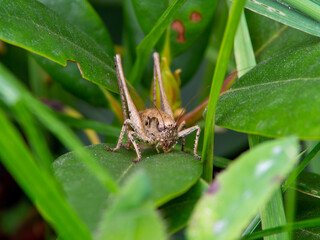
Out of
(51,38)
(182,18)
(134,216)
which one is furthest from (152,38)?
(134,216)

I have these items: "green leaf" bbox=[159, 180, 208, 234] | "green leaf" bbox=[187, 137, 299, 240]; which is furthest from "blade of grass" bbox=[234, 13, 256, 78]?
"green leaf" bbox=[187, 137, 299, 240]

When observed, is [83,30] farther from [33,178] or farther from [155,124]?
[33,178]

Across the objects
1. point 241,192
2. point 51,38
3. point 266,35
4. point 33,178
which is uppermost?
point 51,38

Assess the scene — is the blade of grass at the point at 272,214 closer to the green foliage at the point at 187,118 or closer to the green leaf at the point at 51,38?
the green foliage at the point at 187,118

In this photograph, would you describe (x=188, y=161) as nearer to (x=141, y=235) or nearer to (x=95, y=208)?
(x=95, y=208)

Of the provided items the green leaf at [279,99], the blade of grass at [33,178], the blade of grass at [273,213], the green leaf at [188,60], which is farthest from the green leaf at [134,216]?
the green leaf at [188,60]

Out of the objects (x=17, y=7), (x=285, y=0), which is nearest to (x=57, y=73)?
(x=17, y=7)

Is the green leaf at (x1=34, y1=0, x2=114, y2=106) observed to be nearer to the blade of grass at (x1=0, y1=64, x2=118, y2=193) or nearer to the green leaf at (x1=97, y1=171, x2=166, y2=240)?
the blade of grass at (x1=0, y1=64, x2=118, y2=193)
